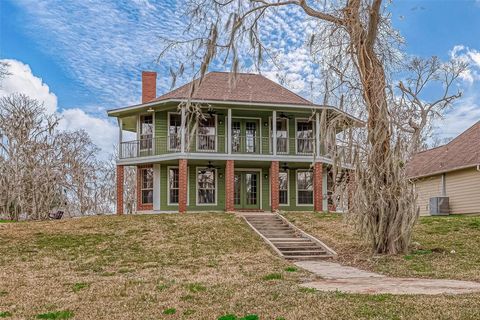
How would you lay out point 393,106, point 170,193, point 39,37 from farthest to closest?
point 170,193
point 39,37
point 393,106

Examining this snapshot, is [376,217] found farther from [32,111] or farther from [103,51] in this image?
[32,111]

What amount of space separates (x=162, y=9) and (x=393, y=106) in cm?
729

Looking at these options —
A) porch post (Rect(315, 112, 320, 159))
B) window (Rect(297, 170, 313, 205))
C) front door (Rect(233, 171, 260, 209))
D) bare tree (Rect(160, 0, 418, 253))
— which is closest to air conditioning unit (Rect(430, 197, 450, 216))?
window (Rect(297, 170, 313, 205))

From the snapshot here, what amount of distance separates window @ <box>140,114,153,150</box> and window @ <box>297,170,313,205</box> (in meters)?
7.71

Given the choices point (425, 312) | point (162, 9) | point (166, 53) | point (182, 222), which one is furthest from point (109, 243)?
point (425, 312)

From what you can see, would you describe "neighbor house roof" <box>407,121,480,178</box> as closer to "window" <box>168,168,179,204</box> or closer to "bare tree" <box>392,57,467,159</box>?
"bare tree" <box>392,57,467,159</box>

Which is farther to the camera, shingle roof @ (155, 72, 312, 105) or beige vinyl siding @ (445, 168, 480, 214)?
shingle roof @ (155, 72, 312, 105)

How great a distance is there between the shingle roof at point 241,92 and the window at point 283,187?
3.81 metres

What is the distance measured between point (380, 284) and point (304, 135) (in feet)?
57.8

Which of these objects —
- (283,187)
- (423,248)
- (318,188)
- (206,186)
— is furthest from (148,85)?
(423,248)

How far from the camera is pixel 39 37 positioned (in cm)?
1777

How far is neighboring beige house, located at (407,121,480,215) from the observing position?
22516mm

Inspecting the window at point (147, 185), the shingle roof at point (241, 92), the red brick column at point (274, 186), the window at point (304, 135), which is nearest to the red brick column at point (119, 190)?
the window at point (147, 185)

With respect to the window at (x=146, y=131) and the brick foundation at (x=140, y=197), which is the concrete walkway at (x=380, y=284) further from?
the window at (x=146, y=131)
